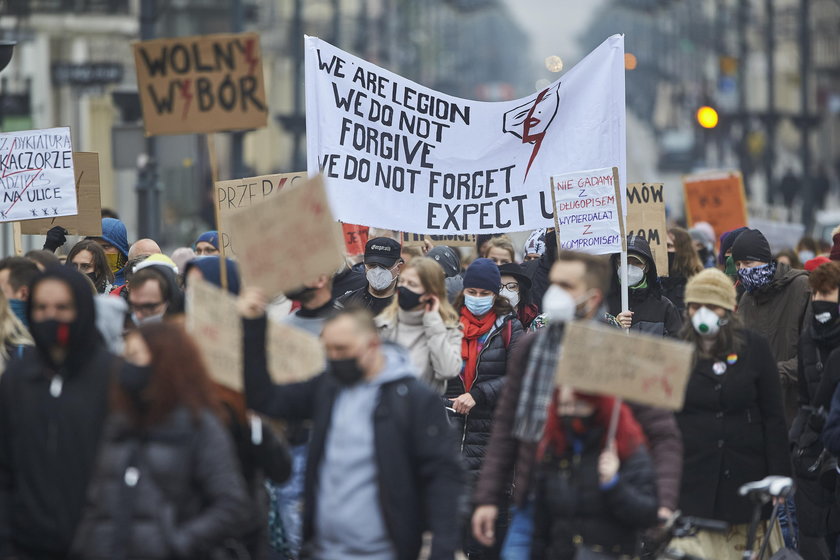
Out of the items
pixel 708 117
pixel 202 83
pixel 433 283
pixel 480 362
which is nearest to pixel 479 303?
pixel 480 362

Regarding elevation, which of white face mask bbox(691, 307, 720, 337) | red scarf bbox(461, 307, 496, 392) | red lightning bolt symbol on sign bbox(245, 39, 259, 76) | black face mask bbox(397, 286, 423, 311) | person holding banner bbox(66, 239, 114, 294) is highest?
red lightning bolt symbol on sign bbox(245, 39, 259, 76)

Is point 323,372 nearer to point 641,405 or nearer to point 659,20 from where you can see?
point 641,405

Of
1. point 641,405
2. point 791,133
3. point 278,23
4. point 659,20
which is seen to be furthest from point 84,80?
point 659,20

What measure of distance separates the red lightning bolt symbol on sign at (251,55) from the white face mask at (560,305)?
118 inches

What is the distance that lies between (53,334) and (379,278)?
4072 mm

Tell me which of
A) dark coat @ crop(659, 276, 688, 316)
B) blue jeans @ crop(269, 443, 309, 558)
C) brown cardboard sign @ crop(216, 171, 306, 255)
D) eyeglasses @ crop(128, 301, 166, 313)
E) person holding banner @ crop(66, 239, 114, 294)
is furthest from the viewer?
dark coat @ crop(659, 276, 688, 316)

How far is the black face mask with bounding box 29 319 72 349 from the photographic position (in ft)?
18.7

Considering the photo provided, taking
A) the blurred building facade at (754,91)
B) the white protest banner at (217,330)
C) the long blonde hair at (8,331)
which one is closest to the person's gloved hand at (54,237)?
the long blonde hair at (8,331)

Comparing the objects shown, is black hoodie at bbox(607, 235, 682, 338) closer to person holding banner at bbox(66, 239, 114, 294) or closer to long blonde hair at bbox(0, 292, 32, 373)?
person holding banner at bbox(66, 239, 114, 294)

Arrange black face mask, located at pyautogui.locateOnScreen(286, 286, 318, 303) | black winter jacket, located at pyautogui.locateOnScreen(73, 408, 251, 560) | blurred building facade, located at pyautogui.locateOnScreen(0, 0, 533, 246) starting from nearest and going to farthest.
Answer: black winter jacket, located at pyautogui.locateOnScreen(73, 408, 251, 560) → black face mask, located at pyautogui.locateOnScreen(286, 286, 318, 303) → blurred building facade, located at pyautogui.locateOnScreen(0, 0, 533, 246)

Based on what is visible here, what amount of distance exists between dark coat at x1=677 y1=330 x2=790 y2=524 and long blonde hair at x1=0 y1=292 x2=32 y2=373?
8.96 ft

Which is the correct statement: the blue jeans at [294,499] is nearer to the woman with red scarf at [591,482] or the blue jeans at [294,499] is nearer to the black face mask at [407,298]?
the black face mask at [407,298]

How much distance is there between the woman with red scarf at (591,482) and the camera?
5.67m

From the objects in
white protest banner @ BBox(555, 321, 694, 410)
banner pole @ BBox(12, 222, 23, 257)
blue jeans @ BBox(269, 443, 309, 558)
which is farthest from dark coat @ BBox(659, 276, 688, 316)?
white protest banner @ BBox(555, 321, 694, 410)
